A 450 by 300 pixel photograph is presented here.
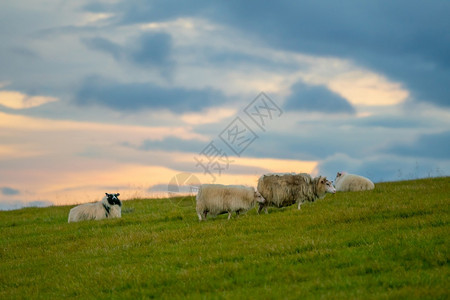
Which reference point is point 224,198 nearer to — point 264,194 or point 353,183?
point 264,194

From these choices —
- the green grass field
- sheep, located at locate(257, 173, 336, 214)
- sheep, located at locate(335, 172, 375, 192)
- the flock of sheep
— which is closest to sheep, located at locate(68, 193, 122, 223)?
the green grass field

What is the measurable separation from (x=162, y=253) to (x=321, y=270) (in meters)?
5.51

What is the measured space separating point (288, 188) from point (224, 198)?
308 cm

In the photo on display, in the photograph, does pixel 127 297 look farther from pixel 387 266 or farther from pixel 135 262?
pixel 387 266

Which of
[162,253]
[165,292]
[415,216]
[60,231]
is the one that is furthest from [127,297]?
[60,231]

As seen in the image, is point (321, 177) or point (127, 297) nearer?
point (127, 297)

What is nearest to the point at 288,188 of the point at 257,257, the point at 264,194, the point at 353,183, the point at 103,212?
the point at 264,194

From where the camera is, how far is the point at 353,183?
28.5m

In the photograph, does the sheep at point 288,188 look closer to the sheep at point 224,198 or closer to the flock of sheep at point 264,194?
the flock of sheep at point 264,194

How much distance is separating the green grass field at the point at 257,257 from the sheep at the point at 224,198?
2.13 ft

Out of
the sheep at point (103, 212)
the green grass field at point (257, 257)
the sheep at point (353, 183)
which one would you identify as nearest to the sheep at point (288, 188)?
the green grass field at point (257, 257)

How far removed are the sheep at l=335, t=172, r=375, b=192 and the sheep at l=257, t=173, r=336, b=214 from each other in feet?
22.0

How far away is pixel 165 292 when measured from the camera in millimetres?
11539

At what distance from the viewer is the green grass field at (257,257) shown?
10.9 m
